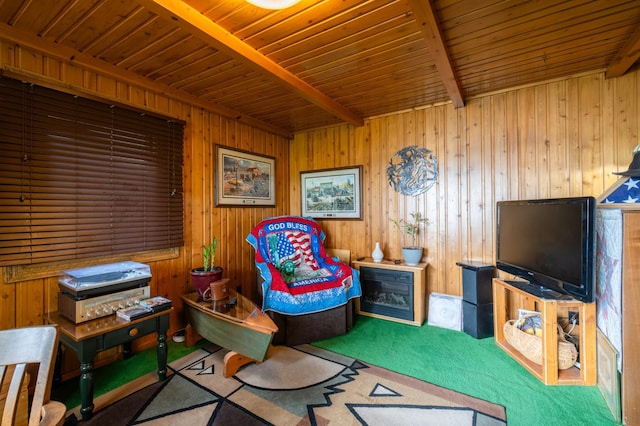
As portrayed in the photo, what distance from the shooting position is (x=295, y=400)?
1906 mm

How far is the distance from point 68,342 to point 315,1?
2.61 meters

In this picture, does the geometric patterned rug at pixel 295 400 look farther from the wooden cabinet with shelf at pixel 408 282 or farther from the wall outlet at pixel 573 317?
the wall outlet at pixel 573 317

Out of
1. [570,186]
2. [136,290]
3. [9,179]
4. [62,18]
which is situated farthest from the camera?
[570,186]

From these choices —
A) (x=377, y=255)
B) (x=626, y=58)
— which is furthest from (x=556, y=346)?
(x=626, y=58)

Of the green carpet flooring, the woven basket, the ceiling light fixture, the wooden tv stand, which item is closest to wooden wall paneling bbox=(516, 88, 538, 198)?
the wooden tv stand

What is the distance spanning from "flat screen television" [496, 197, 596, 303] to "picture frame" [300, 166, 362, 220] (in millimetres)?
1694

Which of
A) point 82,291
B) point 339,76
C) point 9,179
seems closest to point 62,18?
point 9,179

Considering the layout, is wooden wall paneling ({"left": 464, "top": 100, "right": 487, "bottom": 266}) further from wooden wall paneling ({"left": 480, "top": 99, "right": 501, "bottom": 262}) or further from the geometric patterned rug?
the geometric patterned rug

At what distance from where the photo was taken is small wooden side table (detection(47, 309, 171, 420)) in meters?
1.71

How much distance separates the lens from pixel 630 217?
169 centimetres

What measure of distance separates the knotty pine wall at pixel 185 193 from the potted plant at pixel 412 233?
5.91 ft

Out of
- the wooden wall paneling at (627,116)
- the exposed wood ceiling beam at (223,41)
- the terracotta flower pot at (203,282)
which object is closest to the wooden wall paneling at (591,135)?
the wooden wall paneling at (627,116)

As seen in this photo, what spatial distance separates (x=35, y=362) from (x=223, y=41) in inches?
75.1

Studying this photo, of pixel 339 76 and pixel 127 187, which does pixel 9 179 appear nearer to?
pixel 127 187
